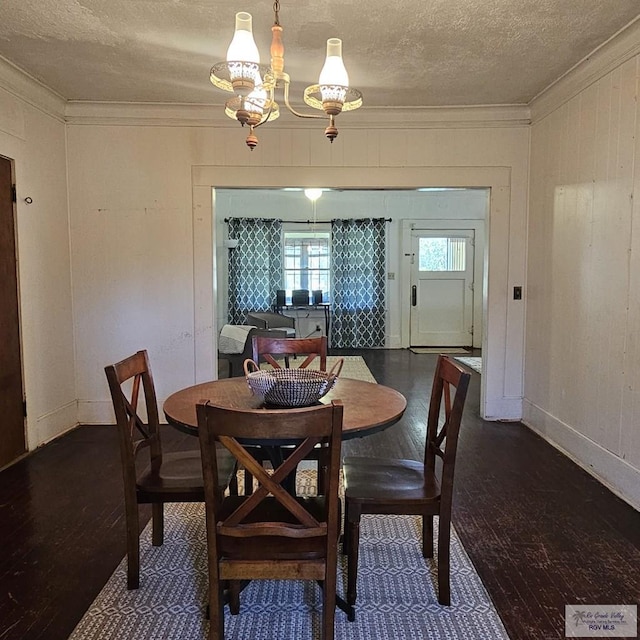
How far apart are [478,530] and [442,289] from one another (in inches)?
250

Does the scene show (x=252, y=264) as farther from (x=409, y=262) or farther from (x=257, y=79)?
(x=257, y=79)

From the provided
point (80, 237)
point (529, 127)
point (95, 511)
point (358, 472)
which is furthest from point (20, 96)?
point (529, 127)

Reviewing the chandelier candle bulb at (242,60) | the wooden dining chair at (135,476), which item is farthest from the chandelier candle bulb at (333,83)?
the wooden dining chair at (135,476)

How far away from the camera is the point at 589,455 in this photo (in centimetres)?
317

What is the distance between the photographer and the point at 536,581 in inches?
80.0

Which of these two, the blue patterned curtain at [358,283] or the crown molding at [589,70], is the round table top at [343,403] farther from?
the blue patterned curtain at [358,283]

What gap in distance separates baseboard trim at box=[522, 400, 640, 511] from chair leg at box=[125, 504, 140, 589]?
250cm

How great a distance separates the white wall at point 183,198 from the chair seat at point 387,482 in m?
2.35

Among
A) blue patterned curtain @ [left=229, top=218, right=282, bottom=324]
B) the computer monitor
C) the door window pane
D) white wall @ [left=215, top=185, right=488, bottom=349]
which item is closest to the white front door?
the door window pane

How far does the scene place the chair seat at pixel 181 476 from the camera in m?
1.91

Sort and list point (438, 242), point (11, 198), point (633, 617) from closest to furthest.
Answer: point (633, 617)
point (11, 198)
point (438, 242)

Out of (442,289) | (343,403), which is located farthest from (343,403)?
(442,289)

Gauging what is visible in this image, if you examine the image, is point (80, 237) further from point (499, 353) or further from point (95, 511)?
point (499, 353)

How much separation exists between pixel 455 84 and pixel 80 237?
10.2ft
